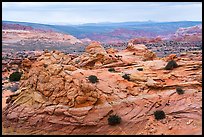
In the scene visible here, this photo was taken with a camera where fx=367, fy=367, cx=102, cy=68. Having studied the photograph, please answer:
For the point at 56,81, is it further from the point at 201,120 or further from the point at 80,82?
the point at 201,120

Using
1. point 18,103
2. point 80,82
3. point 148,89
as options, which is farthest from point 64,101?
point 148,89

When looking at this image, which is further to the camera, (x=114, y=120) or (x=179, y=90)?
(x=179, y=90)

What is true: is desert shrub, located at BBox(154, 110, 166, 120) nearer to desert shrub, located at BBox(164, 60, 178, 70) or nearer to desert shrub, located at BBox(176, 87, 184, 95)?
desert shrub, located at BBox(176, 87, 184, 95)

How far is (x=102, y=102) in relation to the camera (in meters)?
22.4

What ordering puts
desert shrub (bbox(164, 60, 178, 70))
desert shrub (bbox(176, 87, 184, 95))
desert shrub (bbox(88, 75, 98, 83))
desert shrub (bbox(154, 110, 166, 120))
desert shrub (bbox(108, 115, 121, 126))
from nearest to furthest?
desert shrub (bbox(154, 110, 166, 120)), desert shrub (bbox(108, 115, 121, 126)), desert shrub (bbox(176, 87, 184, 95)), desert shrub (bbox(88, 75, 98, 83)), desert shrub (bbox(164, 60, 178, 70))

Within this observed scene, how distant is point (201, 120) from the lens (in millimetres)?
19984

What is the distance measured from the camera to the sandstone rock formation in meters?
20.9

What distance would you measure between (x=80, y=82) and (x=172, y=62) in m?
7.86

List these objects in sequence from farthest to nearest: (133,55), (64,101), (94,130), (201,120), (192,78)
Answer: (133,55) → (192,78) → (64,101) → (94,130) → (201,120)

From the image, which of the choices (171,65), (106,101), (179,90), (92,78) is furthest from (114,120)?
(171,65)

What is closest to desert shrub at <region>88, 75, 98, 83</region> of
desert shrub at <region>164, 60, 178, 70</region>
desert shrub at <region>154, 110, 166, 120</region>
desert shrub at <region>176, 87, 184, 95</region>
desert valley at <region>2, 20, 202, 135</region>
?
desert valley at <region>2, 20, 202, 135</region>

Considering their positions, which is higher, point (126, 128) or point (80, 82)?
point (80, 82)

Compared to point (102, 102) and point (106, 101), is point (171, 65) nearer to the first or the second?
point (106, 101)

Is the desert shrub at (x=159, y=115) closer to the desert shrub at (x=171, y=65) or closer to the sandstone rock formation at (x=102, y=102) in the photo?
the sandstone rock formation at (x=102, y=102)
